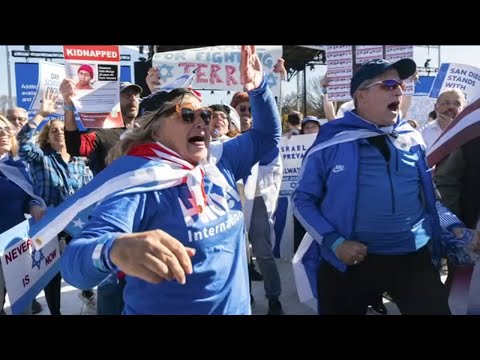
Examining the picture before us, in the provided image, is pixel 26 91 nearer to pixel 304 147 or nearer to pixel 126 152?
pixel 304 147

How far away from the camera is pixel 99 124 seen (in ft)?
13.4

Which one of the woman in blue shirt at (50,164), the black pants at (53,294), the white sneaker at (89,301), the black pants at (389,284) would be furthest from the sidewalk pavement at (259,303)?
the black pants at (389,284)

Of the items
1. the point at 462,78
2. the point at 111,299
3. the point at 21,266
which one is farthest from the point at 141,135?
the point at 462,78

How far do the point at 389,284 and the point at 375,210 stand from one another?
42cm

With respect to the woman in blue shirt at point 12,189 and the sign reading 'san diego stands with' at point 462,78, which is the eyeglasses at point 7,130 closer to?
the woman in blue shirt at point 12,189

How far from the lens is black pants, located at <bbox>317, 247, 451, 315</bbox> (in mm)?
2637

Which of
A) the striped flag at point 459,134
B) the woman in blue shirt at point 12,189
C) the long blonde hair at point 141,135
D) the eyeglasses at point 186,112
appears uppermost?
the eyeglasses at point 186,112

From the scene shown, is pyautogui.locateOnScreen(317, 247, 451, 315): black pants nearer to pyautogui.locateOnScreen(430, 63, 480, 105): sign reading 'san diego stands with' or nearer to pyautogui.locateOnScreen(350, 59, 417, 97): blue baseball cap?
pyautogui.locateOnScreen(350, 59, 417, 97): blue baseball cap

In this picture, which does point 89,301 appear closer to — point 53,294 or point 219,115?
point 53,294

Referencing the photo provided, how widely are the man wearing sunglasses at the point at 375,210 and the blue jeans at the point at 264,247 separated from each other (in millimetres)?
1519

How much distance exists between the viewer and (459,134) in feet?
10.3

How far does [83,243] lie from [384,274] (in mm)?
1754

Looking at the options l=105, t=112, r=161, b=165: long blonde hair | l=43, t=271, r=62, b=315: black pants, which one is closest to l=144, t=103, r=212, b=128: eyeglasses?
l=105, t=112, r=161, b=165: long blonde hair

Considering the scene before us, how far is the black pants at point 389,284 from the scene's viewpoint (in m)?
2.64
